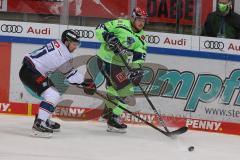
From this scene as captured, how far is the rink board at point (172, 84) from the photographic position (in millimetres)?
6297

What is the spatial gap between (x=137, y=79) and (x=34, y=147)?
1.25m

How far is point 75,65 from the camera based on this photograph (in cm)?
657

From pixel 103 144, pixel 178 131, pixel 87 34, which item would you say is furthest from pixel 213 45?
pixel 103 144

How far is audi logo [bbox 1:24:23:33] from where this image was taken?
21.5 ft

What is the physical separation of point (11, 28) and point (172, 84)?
1.79 m

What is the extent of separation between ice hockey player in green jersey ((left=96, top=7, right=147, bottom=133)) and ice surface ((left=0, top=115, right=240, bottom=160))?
0.98ft

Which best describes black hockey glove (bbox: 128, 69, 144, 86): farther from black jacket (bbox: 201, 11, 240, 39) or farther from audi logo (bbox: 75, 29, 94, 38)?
black jacket (bbox: 201, 11, 240, 39)

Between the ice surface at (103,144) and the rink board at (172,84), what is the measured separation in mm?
205

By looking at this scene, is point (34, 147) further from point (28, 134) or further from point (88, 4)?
point (88, 4)

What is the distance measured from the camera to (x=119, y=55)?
6000mm

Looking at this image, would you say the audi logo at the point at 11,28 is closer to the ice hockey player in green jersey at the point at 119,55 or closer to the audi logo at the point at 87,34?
the audi logo at the point at 87,34

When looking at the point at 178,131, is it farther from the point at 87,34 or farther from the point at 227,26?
the point at 87,34

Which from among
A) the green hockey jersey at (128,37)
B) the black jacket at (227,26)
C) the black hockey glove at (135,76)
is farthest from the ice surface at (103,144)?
the black jacket at (227,26)

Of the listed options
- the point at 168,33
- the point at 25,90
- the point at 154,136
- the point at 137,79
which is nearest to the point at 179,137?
the point at 154,136
